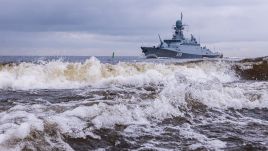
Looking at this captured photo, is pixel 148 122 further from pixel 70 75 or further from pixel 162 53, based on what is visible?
pixel 162 53

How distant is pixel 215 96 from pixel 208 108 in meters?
1.11

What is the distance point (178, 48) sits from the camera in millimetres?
78938

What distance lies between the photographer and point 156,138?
273 inches

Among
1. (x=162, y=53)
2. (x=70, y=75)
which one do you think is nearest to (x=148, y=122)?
(x=70, y=75)

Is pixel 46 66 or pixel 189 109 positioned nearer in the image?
pixel 189 109

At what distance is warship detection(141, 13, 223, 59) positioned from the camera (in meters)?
78.0

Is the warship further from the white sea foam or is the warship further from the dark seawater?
the dark seawater

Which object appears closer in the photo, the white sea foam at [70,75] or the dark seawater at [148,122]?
the dark seawater at [148,122]

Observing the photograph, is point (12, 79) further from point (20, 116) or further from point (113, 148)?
point (113, 148)

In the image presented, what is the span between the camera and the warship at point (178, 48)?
77994 mm

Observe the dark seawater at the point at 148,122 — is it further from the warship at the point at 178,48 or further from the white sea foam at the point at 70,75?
the warship at the point at 178,48

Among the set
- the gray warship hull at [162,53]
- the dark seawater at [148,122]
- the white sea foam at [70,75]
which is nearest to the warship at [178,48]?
the gray warship hull at [162,53]

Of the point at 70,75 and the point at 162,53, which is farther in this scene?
the point at 162,53

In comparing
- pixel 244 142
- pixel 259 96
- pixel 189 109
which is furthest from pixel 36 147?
pixel 259 96
